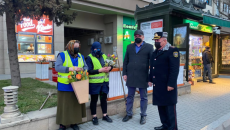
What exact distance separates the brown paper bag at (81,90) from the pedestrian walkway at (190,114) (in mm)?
858

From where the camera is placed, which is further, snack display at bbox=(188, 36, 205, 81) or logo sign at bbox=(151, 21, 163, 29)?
snack display at bbox=(188, 36, 205, 81)

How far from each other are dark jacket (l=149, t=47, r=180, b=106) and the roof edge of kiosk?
4.30 m

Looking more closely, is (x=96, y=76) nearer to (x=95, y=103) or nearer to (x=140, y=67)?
(x=95, y=103)

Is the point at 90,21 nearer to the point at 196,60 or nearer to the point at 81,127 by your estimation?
the point at 196,60

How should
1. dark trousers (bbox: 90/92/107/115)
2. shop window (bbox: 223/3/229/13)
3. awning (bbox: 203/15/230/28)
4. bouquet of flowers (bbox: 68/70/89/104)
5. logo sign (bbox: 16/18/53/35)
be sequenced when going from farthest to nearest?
shop window (bbox: 223/3/229/13)
logo sign (bbox: 16/18/53/35)
awning (bbox: 203/15/230/28)
dark trousers (bbox: 90/92/107/115)
bouquet of flowers (bbox: 68/70/89/104)

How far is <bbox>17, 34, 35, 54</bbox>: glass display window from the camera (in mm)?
11602

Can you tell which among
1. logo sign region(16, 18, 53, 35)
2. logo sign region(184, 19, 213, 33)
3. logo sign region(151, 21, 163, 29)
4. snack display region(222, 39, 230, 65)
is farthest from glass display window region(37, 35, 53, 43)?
snack display region(222, 39, 230, 65)

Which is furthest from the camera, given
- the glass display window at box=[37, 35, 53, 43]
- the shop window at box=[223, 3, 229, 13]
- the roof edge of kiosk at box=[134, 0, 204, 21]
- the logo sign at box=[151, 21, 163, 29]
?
the shop window at box=[223, 3, 229, 13]

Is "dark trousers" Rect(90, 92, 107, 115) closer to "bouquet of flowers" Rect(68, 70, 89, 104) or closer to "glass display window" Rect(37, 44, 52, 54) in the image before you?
"bouquet of flowers" Rect(68, 70, 89, 104)

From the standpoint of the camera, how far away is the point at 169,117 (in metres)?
3.32

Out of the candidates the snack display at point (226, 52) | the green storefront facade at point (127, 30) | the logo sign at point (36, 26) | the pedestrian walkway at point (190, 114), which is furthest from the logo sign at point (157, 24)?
the green storefront facade at point (127, 30)

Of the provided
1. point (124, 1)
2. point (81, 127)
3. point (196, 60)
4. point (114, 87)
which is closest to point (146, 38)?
point (196, 60)

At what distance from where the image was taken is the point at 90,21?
1611 cm

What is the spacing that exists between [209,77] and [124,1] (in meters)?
9.19
